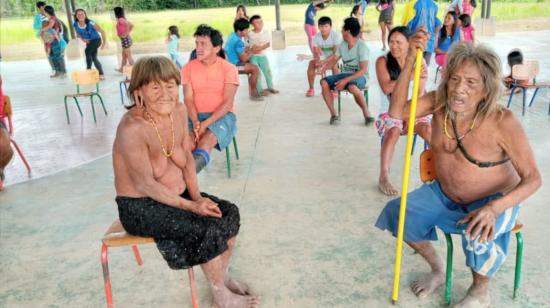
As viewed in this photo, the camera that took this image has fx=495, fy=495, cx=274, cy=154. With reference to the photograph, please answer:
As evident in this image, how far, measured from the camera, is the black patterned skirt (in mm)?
2174

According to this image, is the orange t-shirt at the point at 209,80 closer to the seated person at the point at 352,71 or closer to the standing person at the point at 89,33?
the seated person at the point at 352,71

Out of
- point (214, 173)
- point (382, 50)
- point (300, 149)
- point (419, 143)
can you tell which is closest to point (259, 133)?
A: point (300, 149)

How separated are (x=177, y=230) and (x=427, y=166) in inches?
50.2

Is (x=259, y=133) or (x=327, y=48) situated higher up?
(x=327, y=48)

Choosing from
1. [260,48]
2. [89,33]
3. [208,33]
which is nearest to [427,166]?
[208,33]

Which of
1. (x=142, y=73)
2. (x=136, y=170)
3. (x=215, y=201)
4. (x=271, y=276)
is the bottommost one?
(x=271, y=276)

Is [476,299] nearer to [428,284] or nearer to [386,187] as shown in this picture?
[428,284]

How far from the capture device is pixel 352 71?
5.77m

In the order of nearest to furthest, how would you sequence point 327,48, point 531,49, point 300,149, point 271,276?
point 271,276, point 300,149, point 327,48, point 531,49

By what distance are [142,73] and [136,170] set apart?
1.49 ft

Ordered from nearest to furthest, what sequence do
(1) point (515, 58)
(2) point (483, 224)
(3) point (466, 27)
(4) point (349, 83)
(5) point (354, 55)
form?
(2) point (483, 224), (4) point (349, 83), (5) point (354, 55), (1) point (515, 58), (3) point (466, 27)

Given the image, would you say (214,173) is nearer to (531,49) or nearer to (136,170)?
(136,170)

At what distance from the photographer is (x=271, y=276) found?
267 cm

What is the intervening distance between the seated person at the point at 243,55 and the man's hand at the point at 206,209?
4881mm
